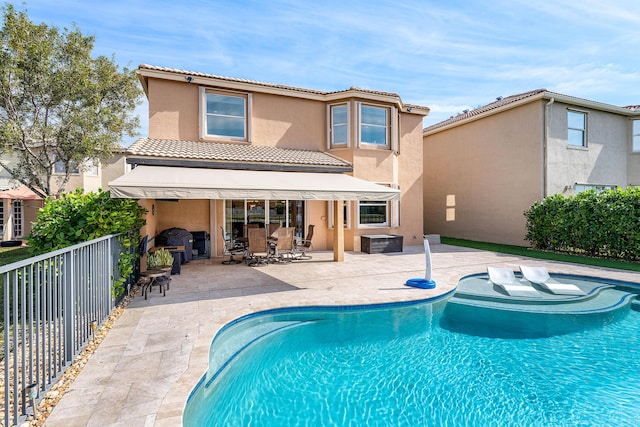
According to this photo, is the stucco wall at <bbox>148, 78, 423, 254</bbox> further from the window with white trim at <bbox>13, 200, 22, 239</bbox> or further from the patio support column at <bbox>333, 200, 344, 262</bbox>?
the window with white trim at <bbox>13, 200, 22, 239</bbox>

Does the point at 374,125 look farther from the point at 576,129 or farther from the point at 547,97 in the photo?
the point at 576,129

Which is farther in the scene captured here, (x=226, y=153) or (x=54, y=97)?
(x=54, y=97)

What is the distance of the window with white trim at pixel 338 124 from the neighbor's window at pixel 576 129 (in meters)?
22.0

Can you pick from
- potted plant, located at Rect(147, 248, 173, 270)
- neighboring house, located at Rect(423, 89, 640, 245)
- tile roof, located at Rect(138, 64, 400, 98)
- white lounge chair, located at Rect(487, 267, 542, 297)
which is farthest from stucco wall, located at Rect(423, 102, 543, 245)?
potted plant, located at Rect(147, 248, 173, 270)

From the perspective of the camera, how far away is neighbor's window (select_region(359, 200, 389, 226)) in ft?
89.4

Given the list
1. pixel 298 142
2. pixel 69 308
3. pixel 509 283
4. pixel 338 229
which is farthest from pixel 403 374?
pixel 298 142

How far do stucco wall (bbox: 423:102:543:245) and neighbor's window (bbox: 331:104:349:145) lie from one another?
16691 millimetres

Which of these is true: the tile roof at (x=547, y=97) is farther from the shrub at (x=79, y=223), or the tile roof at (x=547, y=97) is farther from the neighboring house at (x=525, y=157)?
the shrub at (x=79, y=223)

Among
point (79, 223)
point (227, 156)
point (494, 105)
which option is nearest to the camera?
point (79, 223)

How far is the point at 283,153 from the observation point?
23.8 m

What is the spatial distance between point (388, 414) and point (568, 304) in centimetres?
1223

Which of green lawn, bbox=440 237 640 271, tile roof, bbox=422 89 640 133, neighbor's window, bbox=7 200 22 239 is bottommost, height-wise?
green lawn, bbox=440 237 640 271

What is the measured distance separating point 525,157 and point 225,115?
2759cm

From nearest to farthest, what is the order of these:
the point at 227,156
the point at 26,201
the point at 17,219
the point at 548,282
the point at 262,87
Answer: the point at 548,282, the point at 227,156, the point at 262,87, the point at 17,219, the point at 26,201
